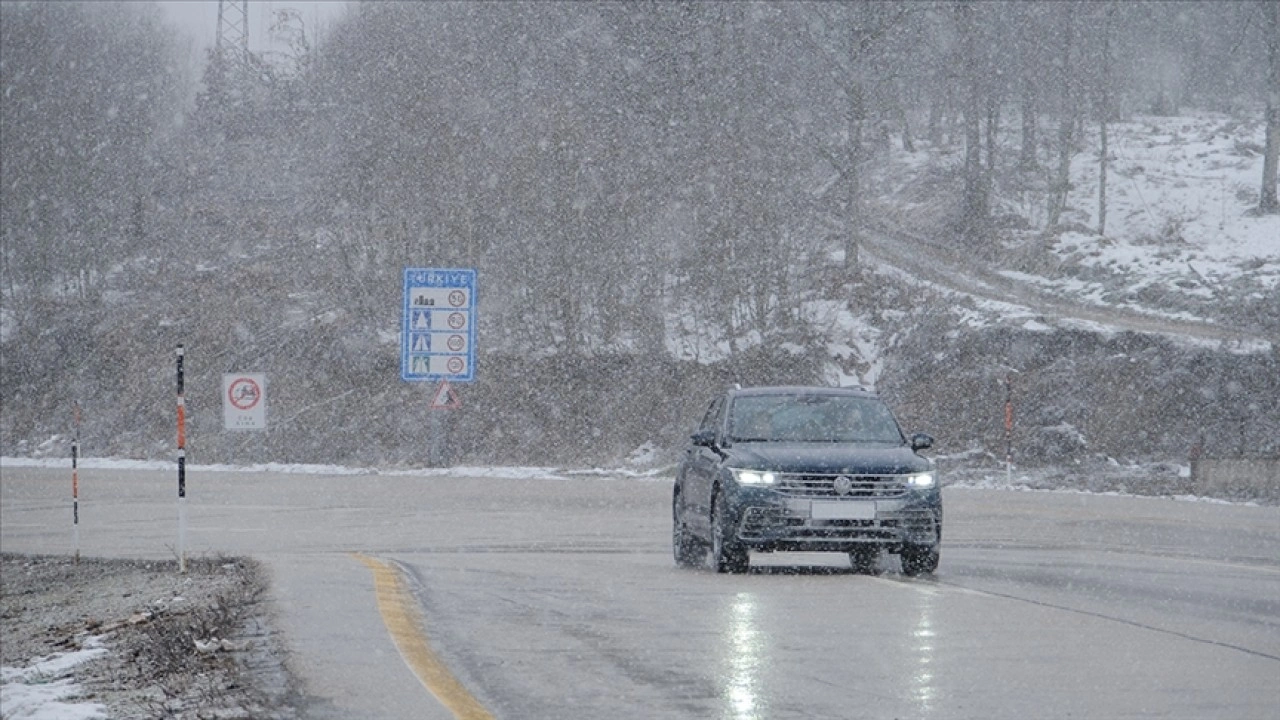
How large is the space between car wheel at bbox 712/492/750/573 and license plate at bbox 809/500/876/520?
680 mm

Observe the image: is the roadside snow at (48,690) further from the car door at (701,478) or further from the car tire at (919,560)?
the car tire at (919,560)

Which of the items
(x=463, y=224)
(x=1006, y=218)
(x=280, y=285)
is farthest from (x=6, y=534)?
(x=1006, y=218)

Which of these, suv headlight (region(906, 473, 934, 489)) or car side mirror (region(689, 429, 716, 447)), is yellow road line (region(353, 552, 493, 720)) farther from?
suv headlight (region(906, 473, 934, 489))

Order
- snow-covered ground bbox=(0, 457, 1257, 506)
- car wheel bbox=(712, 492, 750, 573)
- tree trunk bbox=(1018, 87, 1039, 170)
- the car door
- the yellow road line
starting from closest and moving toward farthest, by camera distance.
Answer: the yellow road line, car wheel bbox=(712, 492, 750, 573), the car door, snow-covered ground bbox=(0, 457, 1257, 506), tree trunk bbox=(1018, 87, 1039, 170)

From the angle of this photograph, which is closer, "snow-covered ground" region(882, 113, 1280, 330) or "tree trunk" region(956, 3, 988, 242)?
"snow-covered ground" region(882, 113, 1280, 330)

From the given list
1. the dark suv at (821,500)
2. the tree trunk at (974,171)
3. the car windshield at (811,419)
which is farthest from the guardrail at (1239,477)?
the tree trunk at (974,171)

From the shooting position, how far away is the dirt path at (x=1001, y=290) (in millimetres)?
44750

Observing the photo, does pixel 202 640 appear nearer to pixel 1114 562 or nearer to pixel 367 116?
pixel 1114 562

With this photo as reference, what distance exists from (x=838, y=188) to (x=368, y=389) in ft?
76.8

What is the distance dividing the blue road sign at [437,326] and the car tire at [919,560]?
88.6 ft

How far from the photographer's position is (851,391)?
16.9 m

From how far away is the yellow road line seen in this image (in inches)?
300

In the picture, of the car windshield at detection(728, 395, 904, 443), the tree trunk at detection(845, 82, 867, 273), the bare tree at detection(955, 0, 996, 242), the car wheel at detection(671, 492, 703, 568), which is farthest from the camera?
the bare tree at detection(955, 0, 996, 242)

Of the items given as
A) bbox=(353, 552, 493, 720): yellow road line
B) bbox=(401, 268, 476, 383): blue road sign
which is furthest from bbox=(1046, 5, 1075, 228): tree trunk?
bbox=(353, 552, 493, 720): yellow road line
